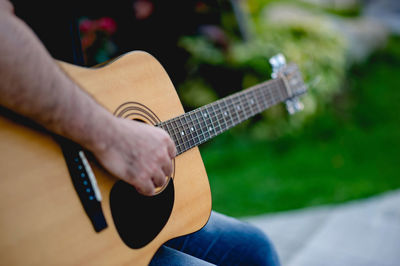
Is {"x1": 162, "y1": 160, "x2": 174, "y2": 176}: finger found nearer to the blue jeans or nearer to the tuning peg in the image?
the blue jeans

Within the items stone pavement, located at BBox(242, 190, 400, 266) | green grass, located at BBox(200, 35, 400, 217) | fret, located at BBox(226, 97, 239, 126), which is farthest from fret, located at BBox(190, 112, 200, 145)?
green grass, located at BBox(200, 35, 400, 217)

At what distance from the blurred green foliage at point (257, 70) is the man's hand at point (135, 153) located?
335 cm

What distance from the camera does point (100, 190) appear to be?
1087 millimetres

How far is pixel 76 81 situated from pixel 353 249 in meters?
2.45

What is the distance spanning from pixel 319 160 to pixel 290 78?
2444 millimetres

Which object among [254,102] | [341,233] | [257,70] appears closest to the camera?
[254,102]

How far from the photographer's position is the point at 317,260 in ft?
8.68

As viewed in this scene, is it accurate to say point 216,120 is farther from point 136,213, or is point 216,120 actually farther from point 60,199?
point 60,199

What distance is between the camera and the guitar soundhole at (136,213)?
1.12 m

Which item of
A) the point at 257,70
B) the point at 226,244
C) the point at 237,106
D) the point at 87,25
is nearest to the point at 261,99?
the point at 237,106

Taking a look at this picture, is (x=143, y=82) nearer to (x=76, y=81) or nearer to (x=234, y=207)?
(x=76, y=81)

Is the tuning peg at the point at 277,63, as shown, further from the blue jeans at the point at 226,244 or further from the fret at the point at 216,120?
the blue jeans at the point at 226,244

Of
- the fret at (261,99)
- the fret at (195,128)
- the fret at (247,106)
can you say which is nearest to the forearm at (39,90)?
the fret at (195,128)

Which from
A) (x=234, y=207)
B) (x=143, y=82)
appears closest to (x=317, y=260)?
(x=234, y=207)
